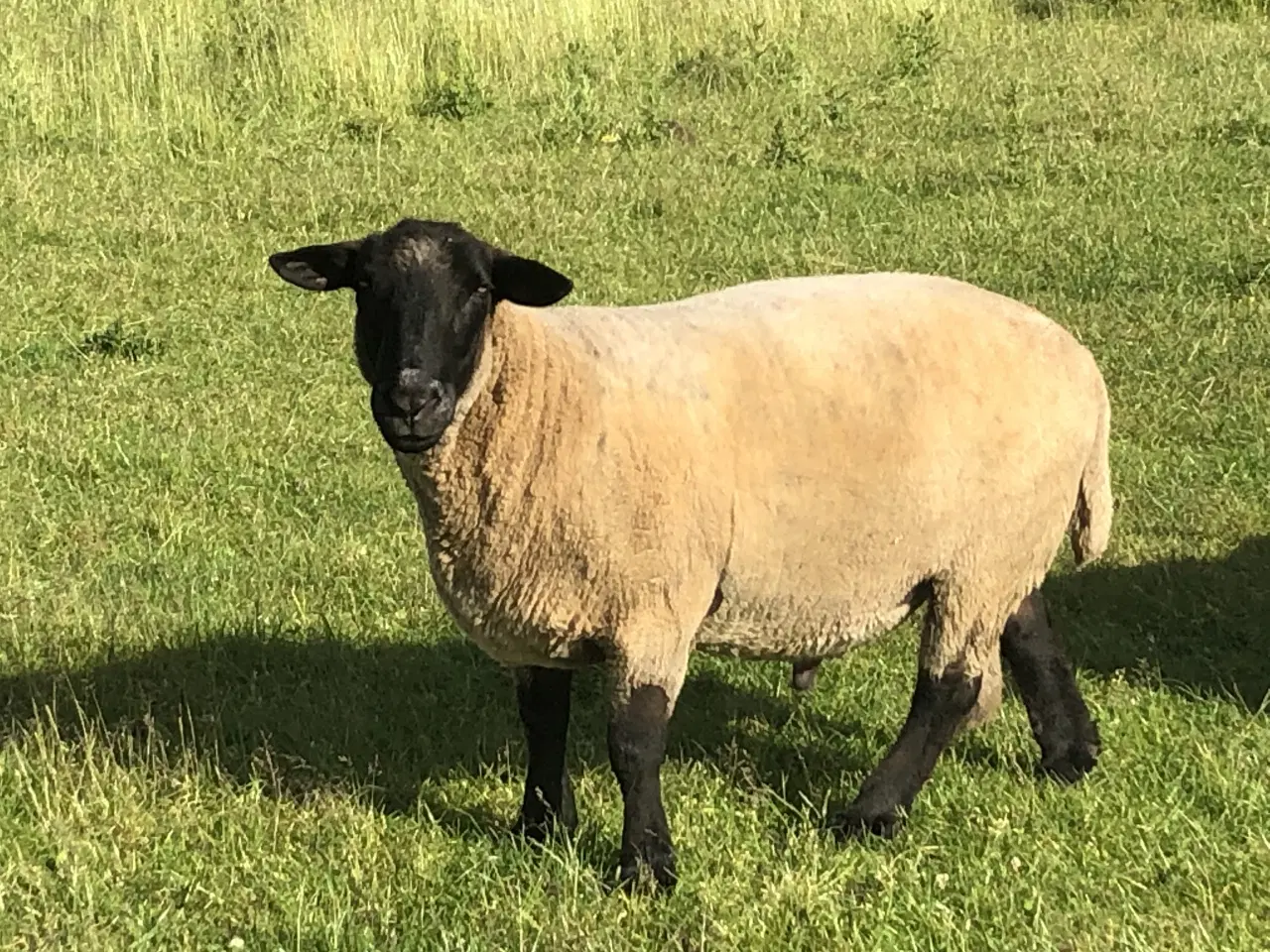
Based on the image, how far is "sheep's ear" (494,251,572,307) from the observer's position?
13.1 feet

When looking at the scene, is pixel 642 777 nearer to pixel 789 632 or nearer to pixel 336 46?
pixel 789 632

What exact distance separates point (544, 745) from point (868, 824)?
0.91 meters

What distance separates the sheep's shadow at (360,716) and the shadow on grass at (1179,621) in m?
1.05

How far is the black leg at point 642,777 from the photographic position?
4121 mm

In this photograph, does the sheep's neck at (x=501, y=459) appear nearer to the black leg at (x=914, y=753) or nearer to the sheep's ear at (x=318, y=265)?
Result: the sheep's ear at (x=318, y=265)

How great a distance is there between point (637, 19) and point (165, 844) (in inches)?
513

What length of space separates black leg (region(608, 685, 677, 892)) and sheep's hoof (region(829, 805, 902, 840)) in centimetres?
57

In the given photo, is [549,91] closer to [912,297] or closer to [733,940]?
[912,297]

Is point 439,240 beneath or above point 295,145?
Answer: above

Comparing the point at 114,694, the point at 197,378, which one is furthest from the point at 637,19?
the point at 114,694

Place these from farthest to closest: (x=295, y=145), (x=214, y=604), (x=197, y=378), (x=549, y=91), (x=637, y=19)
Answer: (x=637, y=19) < (x=549, y=91) < (x=295, y=145) < (x=197, y=378) < (x=214, y=604)

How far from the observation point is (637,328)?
174 inches

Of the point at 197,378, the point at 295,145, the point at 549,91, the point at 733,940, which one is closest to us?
the point at 733,940

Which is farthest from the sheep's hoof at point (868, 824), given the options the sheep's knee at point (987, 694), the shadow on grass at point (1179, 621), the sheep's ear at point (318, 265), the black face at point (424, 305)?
the sheep's ear at point (318, 265)
